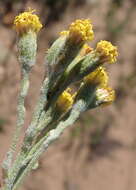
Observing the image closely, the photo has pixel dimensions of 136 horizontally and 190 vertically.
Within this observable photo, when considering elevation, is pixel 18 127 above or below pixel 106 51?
below

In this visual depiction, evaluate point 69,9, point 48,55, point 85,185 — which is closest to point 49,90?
point 48,55

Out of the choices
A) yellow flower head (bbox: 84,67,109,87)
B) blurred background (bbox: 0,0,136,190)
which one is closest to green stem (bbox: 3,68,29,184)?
yellow flower head (bbox: 84,67,109,87)

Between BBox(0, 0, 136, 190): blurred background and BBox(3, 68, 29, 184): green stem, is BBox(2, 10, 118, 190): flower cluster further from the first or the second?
BBox(0, 0, 136, 190): blurred background

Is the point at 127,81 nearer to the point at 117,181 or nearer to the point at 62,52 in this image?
the point at 117,181

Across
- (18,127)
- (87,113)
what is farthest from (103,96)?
(87,113)

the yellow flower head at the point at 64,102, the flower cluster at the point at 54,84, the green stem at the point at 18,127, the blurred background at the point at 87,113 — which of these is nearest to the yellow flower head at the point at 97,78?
the flower cluster at the point at 54,84

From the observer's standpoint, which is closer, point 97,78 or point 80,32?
point 80,32

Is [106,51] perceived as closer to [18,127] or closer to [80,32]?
[80,32]

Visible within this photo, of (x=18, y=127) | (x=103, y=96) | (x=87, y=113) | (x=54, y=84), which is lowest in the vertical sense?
(x=18, y=127)

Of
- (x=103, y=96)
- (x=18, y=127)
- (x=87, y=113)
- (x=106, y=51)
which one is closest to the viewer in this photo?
(x=18, y=127)
